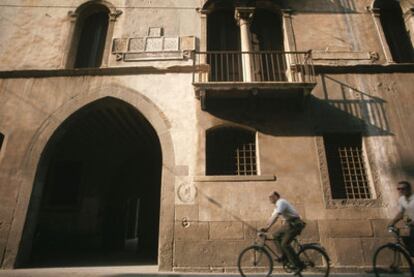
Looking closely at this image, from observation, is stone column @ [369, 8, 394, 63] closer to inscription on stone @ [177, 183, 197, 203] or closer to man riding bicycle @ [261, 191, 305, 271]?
man riding bicycle @ [261, 191, 305, 271]

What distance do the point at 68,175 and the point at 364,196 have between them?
33.9 ft

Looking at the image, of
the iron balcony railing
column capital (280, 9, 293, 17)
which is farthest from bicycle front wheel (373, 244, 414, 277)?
column capital (280, 9, 293, 17)

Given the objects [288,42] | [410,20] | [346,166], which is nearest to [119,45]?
[288,42]

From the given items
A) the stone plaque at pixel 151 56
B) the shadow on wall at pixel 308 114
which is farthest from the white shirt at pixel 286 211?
the stone plaque at pixel 151 56

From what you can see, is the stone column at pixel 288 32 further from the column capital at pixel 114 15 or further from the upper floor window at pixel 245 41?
the column capital at pixel 114 15

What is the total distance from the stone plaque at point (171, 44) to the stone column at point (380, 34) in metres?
6.61

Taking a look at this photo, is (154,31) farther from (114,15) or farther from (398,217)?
(398,217)

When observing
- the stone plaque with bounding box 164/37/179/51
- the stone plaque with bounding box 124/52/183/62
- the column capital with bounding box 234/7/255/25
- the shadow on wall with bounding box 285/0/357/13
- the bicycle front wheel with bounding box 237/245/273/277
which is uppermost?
the shadow on wall with bounding box 285/0/357/13

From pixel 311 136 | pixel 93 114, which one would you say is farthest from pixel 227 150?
pixel 93 114

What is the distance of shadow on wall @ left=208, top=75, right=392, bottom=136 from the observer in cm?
809

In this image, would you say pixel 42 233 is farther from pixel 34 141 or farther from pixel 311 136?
pixel 311 136

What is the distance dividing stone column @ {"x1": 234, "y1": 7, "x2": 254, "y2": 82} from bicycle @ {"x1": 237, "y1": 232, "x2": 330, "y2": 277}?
4849 millimetres

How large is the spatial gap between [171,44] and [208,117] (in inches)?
116

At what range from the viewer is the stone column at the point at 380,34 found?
910cm
